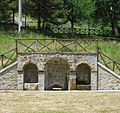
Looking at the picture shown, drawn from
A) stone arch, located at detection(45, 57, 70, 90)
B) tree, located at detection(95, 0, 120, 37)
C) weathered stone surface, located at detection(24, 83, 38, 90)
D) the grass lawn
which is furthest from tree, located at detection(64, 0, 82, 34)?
the grass lawn

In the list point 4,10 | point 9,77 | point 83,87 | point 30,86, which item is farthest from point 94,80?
point 4,10

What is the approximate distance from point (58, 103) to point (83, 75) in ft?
26.2

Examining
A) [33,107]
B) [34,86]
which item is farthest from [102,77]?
[33,107]

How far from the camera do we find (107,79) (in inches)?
703

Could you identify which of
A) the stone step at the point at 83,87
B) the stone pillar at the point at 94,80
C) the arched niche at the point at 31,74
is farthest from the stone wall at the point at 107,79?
the arched niche at the point at 31,74

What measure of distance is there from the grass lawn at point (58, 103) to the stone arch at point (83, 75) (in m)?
5.22

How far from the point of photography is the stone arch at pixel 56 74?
19234mm

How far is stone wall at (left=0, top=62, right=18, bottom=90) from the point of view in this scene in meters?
17.6

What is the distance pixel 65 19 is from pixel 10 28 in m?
6.40

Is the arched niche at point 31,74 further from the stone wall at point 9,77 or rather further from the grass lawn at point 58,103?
the grass lawn at point 58,103

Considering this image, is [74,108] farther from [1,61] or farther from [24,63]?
[1,61]

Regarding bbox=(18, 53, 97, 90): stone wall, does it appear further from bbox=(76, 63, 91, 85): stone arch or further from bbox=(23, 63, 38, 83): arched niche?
bbox=(76, 63, 91, 85): stone arch

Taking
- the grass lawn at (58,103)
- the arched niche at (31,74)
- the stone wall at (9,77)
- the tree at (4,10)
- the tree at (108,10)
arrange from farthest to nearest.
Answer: the tree at (108,10), the tree at (4,10), the arched niche at (31,74), the stone wall at (9,77), the grass lawn at (58,103)

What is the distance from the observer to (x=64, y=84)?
1959cm
